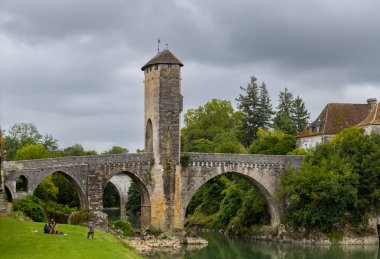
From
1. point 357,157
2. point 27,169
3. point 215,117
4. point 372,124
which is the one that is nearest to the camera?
point 27,169

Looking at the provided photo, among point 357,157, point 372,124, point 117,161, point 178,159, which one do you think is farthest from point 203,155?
point 372,124

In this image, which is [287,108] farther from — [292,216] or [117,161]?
[117,161]

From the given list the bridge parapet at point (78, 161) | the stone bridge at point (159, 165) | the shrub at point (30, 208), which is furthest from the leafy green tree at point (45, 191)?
the shrub at point (30, 208)

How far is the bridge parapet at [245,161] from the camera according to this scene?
56.0 metres

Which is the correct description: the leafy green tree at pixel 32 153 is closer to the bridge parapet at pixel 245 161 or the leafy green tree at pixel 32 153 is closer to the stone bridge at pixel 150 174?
the stone bridge at pixel 150 174

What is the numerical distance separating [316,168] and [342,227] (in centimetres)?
501

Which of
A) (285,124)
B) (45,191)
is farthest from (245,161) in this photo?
(285,124)

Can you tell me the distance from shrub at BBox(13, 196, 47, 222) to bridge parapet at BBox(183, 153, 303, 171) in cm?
1332

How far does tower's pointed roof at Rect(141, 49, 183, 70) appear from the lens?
5394 centimetres

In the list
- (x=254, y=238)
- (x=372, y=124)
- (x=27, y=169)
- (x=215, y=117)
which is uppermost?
(x=215, y=117)

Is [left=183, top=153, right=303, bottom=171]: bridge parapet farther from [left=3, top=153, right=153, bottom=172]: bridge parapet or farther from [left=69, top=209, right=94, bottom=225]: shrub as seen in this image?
[left=69, top=209, right=94, bottom=225]: shrub

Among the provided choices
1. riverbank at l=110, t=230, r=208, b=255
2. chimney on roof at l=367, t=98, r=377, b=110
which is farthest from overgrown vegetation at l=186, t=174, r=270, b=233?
chimney on roof at l=367, t=98, r=377, b=110

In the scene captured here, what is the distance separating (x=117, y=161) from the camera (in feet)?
173

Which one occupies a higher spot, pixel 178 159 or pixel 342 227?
pixel 178 159
